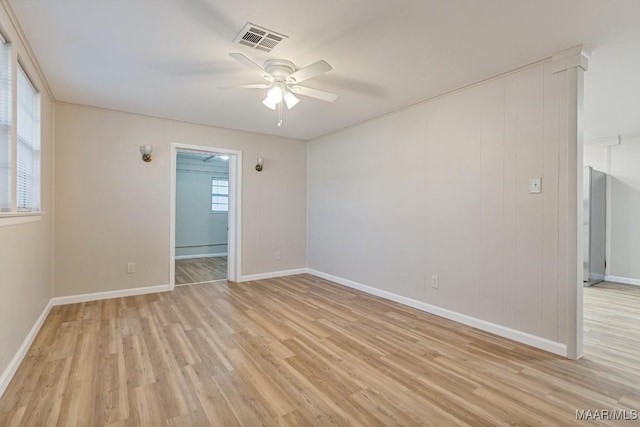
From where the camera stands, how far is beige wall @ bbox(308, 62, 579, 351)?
2.66 meters

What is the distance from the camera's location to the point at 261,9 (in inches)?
80.4

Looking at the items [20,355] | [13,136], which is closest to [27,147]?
[13,136]

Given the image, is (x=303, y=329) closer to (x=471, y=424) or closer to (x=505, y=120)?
(x=471, y=424)

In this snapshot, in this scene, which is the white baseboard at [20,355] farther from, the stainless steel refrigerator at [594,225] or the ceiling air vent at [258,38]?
the stainless steel refrigerator at [594,225]

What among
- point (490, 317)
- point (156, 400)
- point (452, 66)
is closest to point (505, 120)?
point (452, 66)

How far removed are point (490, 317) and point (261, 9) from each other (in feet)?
10.9

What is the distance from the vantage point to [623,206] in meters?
5.26

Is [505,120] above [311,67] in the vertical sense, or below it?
below

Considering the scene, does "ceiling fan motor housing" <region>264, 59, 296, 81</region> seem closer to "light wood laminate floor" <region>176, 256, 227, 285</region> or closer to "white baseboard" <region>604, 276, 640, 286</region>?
"light wood laminate floor" <region>176, 256, 227, 285</region>

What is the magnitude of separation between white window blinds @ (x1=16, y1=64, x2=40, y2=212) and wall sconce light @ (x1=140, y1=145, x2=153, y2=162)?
121 centimetres
